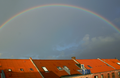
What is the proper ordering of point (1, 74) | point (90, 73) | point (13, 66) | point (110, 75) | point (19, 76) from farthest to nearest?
point (110, 75) → point (90, 73) → point (13, 66) → point (19, 76) → point (1, 74)

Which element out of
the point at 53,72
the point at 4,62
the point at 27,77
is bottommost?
the point at 27,77

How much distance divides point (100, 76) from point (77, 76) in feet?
43.7

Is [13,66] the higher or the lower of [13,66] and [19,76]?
the higher

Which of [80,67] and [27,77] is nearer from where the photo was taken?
[27,77]

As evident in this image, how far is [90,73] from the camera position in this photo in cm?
3984

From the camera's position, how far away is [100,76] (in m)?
43.1

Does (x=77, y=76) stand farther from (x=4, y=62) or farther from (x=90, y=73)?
(x=4, y=62)

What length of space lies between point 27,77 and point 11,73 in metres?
4.02

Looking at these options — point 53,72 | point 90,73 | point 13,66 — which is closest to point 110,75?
point 90,73

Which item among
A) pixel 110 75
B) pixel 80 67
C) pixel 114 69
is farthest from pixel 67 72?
pixel 114 69

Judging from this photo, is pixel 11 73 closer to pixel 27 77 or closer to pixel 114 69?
pixel 27 77

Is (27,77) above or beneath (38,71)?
beneath

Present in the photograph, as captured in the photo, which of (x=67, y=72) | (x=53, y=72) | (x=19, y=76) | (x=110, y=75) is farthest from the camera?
(x=110, y=75)

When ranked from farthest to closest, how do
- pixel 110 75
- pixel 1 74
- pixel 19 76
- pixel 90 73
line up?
pixel 110 75
pixel 90 73
pixel 19 76
pixel 1 74
